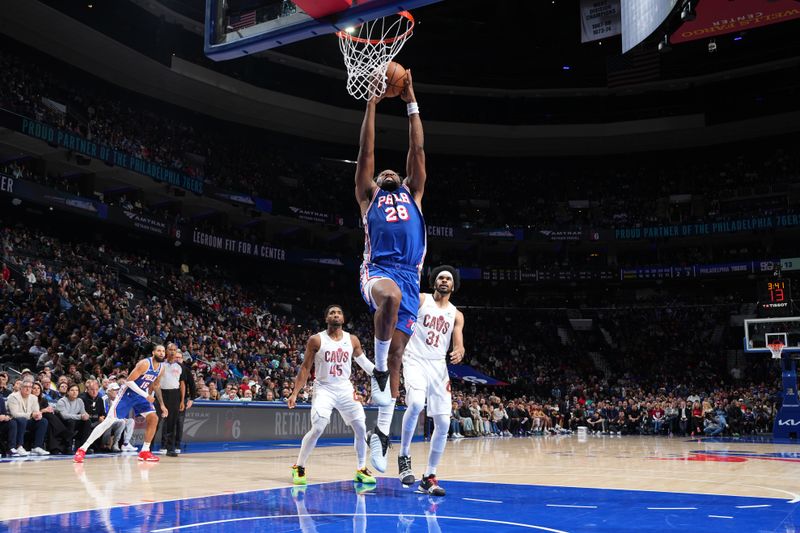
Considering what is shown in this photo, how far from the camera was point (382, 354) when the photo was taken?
6.46 metres

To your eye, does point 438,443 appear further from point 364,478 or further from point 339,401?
point 339,401

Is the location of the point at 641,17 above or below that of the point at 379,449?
above

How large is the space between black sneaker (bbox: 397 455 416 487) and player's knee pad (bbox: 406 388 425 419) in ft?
1.55

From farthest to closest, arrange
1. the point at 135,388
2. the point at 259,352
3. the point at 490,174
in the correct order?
1. the point at 490,174
2. the point at 259,352
3. the point at 135,388

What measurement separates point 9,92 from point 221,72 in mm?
10275

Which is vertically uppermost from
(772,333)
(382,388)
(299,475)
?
(772,333)

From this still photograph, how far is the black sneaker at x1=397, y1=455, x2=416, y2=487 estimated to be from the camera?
721 cm

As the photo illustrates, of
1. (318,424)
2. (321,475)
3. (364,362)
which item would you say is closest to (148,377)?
(321,475)

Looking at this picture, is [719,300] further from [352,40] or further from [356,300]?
[352,40]

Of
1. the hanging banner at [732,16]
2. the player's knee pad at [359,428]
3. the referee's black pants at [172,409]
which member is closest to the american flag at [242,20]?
the player's knee pad at [359,428]

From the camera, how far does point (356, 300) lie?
122 feet

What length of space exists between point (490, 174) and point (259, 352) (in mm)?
21878

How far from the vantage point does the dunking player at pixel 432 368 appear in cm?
737

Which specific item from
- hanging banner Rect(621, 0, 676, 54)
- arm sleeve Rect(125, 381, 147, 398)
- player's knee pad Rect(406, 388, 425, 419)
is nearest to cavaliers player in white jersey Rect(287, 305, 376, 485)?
player's knee pad Rect(406, 388, 425, 419)
